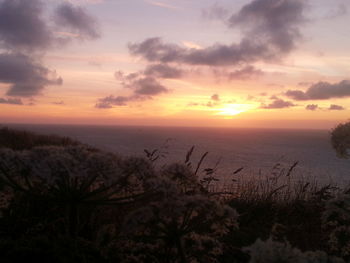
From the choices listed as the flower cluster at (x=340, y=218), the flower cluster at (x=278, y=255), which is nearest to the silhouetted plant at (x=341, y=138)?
the flower cluster at (x=340, y=218)

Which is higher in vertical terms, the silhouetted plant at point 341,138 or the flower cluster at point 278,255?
the silhouetted plant at point 341,138

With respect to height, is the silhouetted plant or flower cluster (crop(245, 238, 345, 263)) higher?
the silhouetted plant

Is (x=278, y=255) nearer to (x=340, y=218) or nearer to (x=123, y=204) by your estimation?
(x=123, y=204)

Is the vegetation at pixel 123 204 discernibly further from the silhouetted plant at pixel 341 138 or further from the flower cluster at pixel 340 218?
the silhouetted plant at pixel 341 138

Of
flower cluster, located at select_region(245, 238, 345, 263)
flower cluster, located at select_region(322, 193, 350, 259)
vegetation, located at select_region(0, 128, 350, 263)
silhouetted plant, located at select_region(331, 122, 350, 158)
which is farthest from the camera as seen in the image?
silhouetted plant, located at select_region(331, 122, 350, 158)

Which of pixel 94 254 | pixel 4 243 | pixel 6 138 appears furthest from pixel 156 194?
pixel 6 138

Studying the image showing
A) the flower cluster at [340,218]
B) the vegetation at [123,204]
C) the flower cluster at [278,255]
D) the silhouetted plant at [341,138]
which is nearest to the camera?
the flower cluster at [278,255]

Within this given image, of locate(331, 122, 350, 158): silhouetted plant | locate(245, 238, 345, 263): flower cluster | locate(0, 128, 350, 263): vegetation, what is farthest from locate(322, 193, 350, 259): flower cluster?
locate(331, 122, 350, 158): silhouetted plant

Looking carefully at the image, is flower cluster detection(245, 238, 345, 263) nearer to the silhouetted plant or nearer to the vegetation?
the vegetation

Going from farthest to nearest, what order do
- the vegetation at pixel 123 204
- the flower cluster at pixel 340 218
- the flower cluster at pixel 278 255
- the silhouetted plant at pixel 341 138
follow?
the silhouetted plant at pixel 341 138 < the flower cluster at pixel 340 218 < the vegetation at pixel 123 204 < the flower cluster at pixel 278 255

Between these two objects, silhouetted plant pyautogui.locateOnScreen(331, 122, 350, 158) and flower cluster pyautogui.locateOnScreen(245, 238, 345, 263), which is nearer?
flower cluster pyautogui.locateOnScreen(245, 238, 345, 263)

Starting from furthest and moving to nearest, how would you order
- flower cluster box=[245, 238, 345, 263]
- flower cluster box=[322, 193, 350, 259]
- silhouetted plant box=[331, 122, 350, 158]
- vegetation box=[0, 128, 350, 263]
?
silhouetted plant box=[331, 122, 350, 158], flower cluster box=[322, 193, 350, 259], vegetation box=[0, 128, 350, 263], flower cluster box=[245, 238, 345, 263]

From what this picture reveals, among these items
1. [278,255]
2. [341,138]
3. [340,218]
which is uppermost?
[341,138]

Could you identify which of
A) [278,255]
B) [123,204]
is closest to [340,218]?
[278,255]
